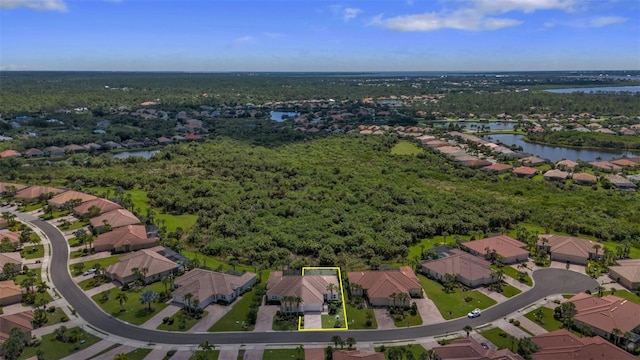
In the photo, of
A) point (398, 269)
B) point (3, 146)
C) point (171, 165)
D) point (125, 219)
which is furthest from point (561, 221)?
point (3, 146)

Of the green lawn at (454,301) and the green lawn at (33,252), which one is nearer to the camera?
the green lawn at (454,301)

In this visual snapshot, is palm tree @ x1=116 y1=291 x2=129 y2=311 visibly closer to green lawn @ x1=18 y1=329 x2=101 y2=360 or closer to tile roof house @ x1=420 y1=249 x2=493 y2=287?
green lawn @ x1=18 y1=329 x2=101 y2=360

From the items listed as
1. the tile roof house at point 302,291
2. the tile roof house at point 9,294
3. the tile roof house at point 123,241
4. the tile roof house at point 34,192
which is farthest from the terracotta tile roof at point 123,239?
the tile roof house at point 34,192

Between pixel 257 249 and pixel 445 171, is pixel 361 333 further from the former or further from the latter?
pixel 445 171

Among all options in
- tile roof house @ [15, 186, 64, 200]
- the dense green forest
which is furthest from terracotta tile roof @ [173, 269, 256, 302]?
tile roof house @ [15, 186, 64, 200]

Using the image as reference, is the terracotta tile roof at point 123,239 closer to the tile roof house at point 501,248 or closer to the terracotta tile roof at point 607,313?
the tile roof house at point 501,248

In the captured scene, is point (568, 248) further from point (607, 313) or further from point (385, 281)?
point (385, 281)

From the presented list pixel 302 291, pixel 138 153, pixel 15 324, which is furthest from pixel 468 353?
pixel 138 153
